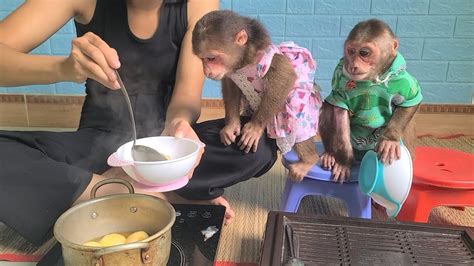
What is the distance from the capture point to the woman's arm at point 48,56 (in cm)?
83

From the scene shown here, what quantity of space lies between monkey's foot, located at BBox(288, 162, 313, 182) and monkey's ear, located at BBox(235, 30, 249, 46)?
0.35 m

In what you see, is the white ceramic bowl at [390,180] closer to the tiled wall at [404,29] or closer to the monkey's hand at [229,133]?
the monkey's hand at [229,133]

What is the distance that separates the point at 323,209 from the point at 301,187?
213 millimetres

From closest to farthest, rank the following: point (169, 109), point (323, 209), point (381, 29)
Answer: point (381, 29)
point (169, 109)
point (323, 209)

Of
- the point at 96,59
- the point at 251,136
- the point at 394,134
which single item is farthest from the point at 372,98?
the point at 96,59

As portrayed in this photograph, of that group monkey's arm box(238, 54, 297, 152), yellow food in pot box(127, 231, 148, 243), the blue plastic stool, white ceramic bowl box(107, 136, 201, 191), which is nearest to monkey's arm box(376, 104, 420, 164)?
the blue plastic stool

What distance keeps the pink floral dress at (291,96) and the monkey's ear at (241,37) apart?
0.07 metres

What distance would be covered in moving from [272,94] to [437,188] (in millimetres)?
488

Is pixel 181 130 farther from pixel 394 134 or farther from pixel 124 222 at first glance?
pixel 394 134

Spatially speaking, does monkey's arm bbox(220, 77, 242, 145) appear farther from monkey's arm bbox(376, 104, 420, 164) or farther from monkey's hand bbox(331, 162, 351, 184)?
monkey's arm bbox(376, 104, 420, 164)

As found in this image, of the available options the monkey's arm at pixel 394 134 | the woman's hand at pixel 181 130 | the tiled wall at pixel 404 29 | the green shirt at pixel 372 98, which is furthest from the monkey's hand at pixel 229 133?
the tiled wall at pixel 404 29

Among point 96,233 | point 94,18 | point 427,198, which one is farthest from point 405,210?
point 94,18

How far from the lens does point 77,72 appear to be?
89 cm

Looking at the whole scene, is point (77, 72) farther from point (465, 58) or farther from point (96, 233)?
point (465, 58)
